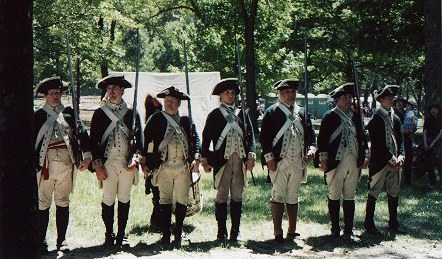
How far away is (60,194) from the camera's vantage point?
6.82 metres

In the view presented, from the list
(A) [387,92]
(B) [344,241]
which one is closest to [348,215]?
(B) [344,241]

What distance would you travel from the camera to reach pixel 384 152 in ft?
26.2

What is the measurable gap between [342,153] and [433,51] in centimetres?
587

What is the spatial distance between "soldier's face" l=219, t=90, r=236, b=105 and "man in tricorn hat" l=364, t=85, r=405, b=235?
211 centimetres

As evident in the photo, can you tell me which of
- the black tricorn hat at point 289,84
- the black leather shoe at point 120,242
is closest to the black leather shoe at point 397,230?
the black tricorn hat at point 289,84

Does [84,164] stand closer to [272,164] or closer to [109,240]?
[109,240]

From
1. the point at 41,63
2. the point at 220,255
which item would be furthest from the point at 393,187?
the point at 41,63

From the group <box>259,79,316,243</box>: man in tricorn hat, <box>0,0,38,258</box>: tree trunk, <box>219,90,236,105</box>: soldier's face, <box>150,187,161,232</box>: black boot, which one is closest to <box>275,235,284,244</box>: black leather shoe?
<box>259,79,316,243</box>: man in tricorn hat

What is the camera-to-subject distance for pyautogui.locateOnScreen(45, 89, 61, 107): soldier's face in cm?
677

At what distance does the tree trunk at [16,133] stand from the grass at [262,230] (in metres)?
3.11

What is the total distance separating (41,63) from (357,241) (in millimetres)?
19216

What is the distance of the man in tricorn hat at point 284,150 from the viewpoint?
24.4 feet

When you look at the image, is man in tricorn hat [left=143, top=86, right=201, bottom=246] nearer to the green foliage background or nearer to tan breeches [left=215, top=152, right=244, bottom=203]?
tan breeches [left=215, top=152, right=244, bottom=203]

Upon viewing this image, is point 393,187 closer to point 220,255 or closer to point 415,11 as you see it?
point 220,255
